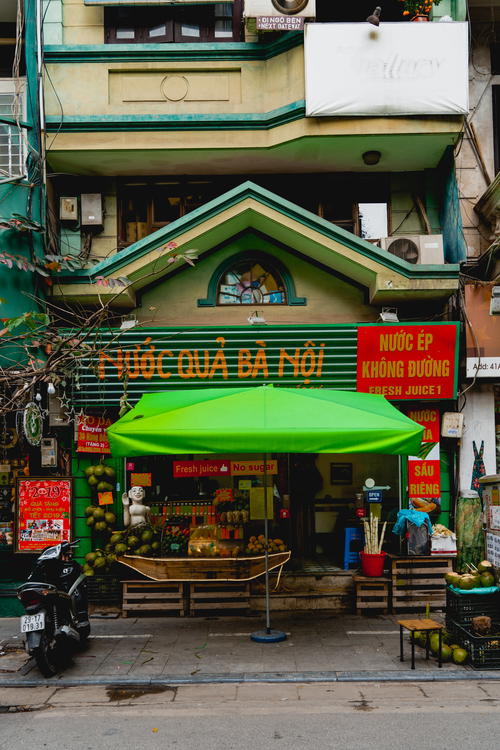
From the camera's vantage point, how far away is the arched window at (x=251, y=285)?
12.4m

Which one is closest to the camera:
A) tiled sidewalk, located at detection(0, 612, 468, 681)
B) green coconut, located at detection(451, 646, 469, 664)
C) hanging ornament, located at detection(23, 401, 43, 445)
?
green coconut, located at detection(451, 646, 469, 664)

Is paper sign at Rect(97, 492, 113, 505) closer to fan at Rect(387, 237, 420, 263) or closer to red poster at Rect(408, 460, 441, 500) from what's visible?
red poster at Rect(408, 460, 441, 500)

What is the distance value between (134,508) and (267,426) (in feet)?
13.9

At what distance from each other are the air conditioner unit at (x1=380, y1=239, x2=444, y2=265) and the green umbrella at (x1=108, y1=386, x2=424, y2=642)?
372cm

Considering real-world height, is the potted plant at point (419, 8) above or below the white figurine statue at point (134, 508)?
above

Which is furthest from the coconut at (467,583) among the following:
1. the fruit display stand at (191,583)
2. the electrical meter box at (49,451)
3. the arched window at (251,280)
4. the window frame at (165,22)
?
the window frame at (165,22)

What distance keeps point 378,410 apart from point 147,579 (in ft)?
14.9

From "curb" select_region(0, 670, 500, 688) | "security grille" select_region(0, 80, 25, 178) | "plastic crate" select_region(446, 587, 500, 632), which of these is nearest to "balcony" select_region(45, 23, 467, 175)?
"security grille" select_region(0, 80, 25, 178)

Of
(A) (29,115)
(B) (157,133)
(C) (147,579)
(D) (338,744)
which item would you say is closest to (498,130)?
(B) (157,133)

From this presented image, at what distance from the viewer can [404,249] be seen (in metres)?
12.0

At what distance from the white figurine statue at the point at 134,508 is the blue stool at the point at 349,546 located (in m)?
3.19

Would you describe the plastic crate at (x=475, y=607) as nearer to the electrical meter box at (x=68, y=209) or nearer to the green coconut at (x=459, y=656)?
the green coconut at (x=459, y=656)

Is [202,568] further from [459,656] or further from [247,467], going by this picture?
[459,656]

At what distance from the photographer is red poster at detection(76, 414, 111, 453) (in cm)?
1161
